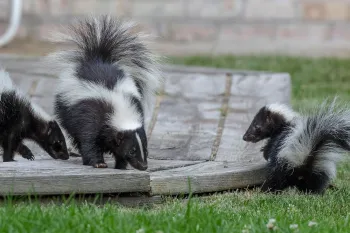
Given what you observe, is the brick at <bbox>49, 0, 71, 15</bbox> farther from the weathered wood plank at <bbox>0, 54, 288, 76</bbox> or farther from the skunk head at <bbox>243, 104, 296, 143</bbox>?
the skunk head at <bbox>243, 104, 296, 143</bbox>

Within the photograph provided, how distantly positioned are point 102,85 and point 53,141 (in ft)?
2.86

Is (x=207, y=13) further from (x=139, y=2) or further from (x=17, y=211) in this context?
(x=17, y=211)

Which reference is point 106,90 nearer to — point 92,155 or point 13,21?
point 92,155

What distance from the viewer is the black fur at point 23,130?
22.3 feet

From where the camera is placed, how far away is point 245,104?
8742mm

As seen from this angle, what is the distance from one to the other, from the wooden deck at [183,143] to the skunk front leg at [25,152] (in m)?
0.05

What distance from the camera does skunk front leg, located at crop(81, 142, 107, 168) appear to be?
20.3 ft

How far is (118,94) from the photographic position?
6238 mm

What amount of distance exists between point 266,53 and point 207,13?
1.19m

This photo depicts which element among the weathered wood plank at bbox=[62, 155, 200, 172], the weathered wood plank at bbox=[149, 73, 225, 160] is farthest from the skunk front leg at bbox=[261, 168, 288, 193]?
the weathered wood plank at bbox=[149, 73, 225, 160]

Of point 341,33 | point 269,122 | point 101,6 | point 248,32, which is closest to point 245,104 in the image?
point 269,122

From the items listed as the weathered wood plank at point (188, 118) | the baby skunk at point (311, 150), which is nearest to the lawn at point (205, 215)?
the baby skunk at point (311, 150)

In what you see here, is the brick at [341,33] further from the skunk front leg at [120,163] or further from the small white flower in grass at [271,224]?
the small white flower in grass at [271,224]

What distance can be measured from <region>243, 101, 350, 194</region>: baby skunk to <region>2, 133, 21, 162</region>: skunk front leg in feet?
6.09
